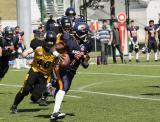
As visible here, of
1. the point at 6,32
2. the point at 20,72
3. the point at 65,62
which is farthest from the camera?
the point at 20,72

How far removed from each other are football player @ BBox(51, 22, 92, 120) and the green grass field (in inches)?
17.4

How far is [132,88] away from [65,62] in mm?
6211

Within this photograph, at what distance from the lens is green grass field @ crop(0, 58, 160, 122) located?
39.7ft

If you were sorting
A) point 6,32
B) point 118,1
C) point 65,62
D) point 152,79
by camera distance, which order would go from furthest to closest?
point 118,1 → point 152,79 → point 6,32 → point 65,62

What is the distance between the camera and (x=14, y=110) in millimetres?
13141

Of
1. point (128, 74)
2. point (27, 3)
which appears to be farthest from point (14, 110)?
point (27, 3)

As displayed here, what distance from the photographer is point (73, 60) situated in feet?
39.5

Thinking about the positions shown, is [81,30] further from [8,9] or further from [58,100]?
[8,9]

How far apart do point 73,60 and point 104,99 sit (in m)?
3.36

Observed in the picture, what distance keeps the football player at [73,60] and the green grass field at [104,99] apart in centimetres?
44

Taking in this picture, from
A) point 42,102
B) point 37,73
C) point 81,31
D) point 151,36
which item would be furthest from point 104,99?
point 151,36

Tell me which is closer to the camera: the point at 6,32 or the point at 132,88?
the point at 6,32

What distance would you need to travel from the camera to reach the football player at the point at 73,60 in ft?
37.9

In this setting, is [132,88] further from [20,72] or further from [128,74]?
[20,72]
